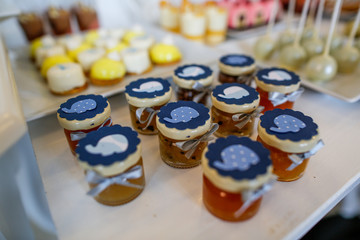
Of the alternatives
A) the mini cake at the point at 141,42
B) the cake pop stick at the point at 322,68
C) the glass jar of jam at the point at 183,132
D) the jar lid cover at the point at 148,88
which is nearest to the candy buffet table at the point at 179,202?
the glass jar of jam at the point at 183,132

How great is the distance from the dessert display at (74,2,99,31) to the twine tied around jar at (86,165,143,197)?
3.67 feet

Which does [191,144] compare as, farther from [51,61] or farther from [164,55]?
[51,61]

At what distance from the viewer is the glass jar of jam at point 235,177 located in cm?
49

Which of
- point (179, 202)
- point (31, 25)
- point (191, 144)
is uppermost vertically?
point (31, 25)

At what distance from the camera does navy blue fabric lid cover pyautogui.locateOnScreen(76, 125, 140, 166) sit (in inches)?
21.3

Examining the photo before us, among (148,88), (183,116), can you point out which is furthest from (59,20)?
(183,116)

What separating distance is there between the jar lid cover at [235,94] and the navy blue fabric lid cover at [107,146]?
10.1 inches

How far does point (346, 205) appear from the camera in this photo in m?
1.23

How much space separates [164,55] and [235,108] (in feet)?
1.69

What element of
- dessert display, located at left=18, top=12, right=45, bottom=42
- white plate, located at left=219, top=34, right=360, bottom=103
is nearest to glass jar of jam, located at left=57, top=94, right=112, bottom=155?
white plate, located at left=219, top=34, right=360, bottom=103

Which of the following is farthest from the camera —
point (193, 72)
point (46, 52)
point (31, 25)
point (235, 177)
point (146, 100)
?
point (31, 25)

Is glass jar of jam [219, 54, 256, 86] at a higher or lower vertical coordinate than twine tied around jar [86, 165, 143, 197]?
higher

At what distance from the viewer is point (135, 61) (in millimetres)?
1027

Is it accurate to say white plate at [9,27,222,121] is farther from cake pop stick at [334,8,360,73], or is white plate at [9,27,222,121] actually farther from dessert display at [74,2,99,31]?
cake pop stick at [334,8,360,73]
